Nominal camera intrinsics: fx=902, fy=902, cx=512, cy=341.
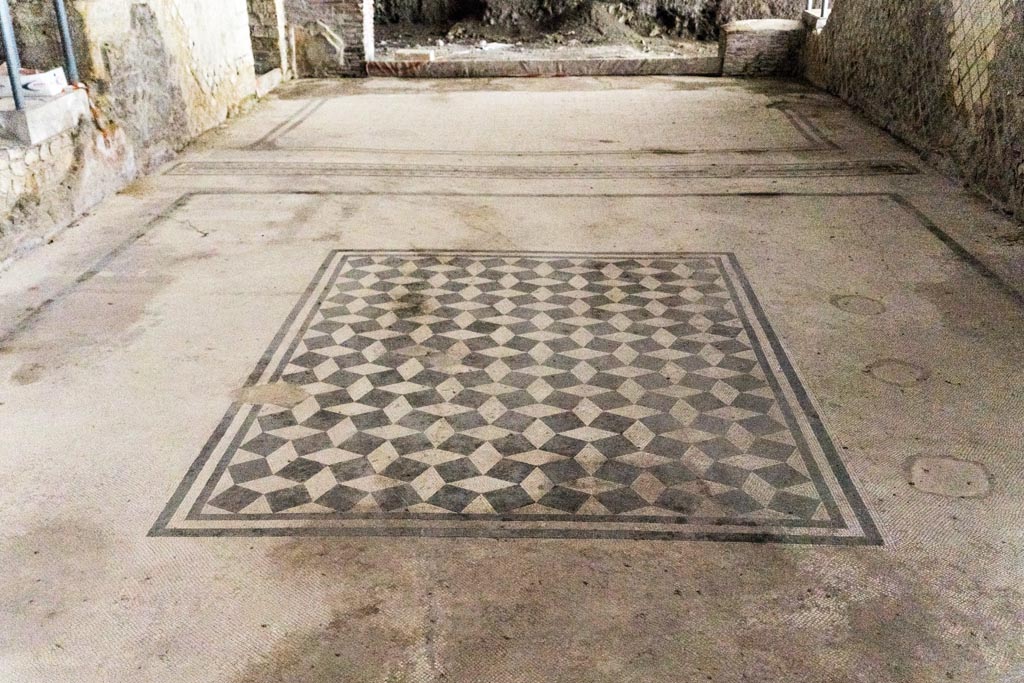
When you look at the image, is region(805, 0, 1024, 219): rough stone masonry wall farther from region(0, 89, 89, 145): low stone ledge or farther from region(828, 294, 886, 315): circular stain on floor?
region(0, 89, 89, 145): low stone ledge

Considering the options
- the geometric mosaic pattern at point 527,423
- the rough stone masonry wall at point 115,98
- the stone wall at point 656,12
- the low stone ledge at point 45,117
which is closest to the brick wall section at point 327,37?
the rough stone masonry wall at point 115,98

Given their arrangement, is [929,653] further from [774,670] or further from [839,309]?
[839,309]

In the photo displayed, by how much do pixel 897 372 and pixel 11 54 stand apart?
10.6ft

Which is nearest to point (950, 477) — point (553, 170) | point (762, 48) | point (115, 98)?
point (553, 170)

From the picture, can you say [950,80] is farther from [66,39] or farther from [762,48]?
[66,39]

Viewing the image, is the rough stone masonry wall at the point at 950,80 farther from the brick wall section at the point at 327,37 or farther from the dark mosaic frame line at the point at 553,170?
the brick wall section at the point at 327,37

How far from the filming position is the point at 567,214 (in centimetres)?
390

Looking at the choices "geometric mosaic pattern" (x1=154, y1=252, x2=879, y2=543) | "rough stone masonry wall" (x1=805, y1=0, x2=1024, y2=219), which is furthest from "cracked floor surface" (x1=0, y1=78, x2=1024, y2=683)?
"rough stone masonry wall" (x1=805, y1=0, x2=1024, y2=219)

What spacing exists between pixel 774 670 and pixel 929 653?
0.91 feet

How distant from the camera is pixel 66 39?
12.6 ft

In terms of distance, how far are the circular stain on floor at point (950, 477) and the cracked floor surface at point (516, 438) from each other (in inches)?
0.6

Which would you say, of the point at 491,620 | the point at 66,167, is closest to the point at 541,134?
the point at 66,167

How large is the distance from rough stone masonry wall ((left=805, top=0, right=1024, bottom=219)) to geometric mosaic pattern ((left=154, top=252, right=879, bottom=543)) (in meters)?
1.66

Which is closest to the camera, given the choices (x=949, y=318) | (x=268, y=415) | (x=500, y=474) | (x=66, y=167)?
(x=500, y=474)
